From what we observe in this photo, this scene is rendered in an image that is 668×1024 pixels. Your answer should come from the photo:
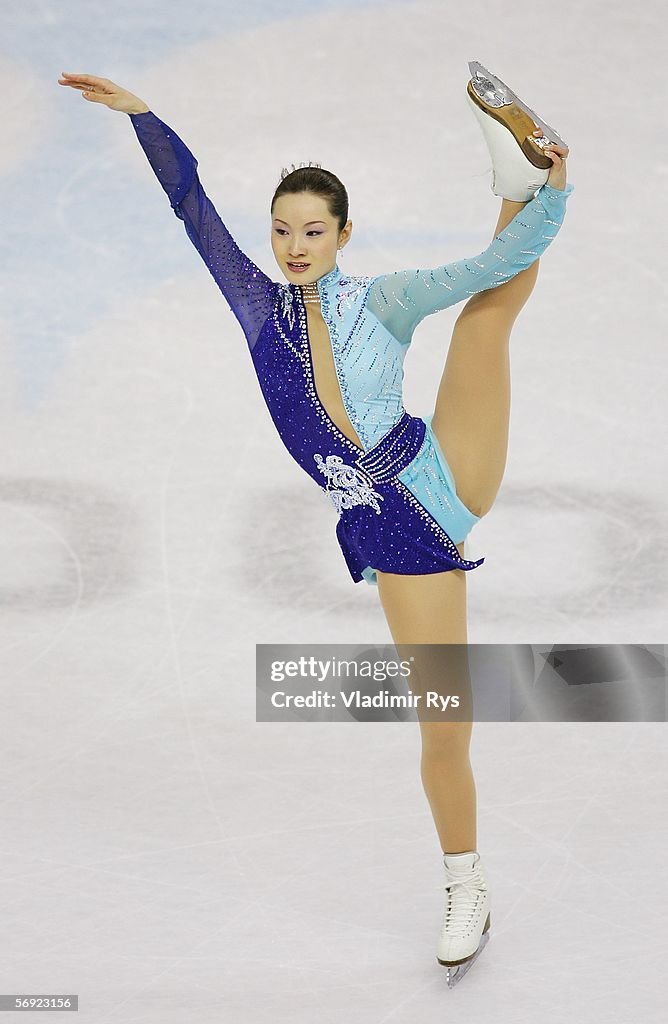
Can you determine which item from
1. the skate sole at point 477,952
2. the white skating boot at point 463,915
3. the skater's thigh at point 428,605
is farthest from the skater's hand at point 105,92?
the skate sole at point 477,952

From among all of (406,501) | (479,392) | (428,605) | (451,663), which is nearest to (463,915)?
(451,663)

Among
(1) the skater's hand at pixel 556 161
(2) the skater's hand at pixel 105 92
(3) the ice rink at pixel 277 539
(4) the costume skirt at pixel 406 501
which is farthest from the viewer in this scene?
(3) the ice rink at pixel 277 539

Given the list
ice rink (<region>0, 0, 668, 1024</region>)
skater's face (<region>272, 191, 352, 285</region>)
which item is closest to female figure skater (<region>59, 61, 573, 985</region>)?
skater's face (<region>272, 191, 352, 285</region>)

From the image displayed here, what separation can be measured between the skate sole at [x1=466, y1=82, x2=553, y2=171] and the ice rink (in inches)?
60.7

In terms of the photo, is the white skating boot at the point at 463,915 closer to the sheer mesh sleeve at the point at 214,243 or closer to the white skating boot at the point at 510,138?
the sheer mesh sleeve at the point at 214,243

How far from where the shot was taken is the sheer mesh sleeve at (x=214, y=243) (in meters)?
2.64

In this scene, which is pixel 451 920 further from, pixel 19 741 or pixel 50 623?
pixel 50 623

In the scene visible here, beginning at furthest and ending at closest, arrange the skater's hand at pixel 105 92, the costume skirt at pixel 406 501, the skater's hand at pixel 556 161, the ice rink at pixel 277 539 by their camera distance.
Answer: the ice rink at pixel 277 539
the costume skirt at pixel 406 501
the skater's hand at pixel 105 92
the skater's hand at pixel 556 161

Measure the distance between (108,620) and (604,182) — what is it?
3263 millimetres

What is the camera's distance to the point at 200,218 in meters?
2.67

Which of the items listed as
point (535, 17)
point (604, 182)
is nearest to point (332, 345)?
point (604, 182)

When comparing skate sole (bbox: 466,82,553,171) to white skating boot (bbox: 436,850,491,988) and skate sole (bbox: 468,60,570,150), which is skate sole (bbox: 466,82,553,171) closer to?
skate sole (bbox: 468,60,570,150)

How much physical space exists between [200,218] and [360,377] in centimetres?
44

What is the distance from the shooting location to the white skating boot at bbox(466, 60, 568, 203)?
2465mm
